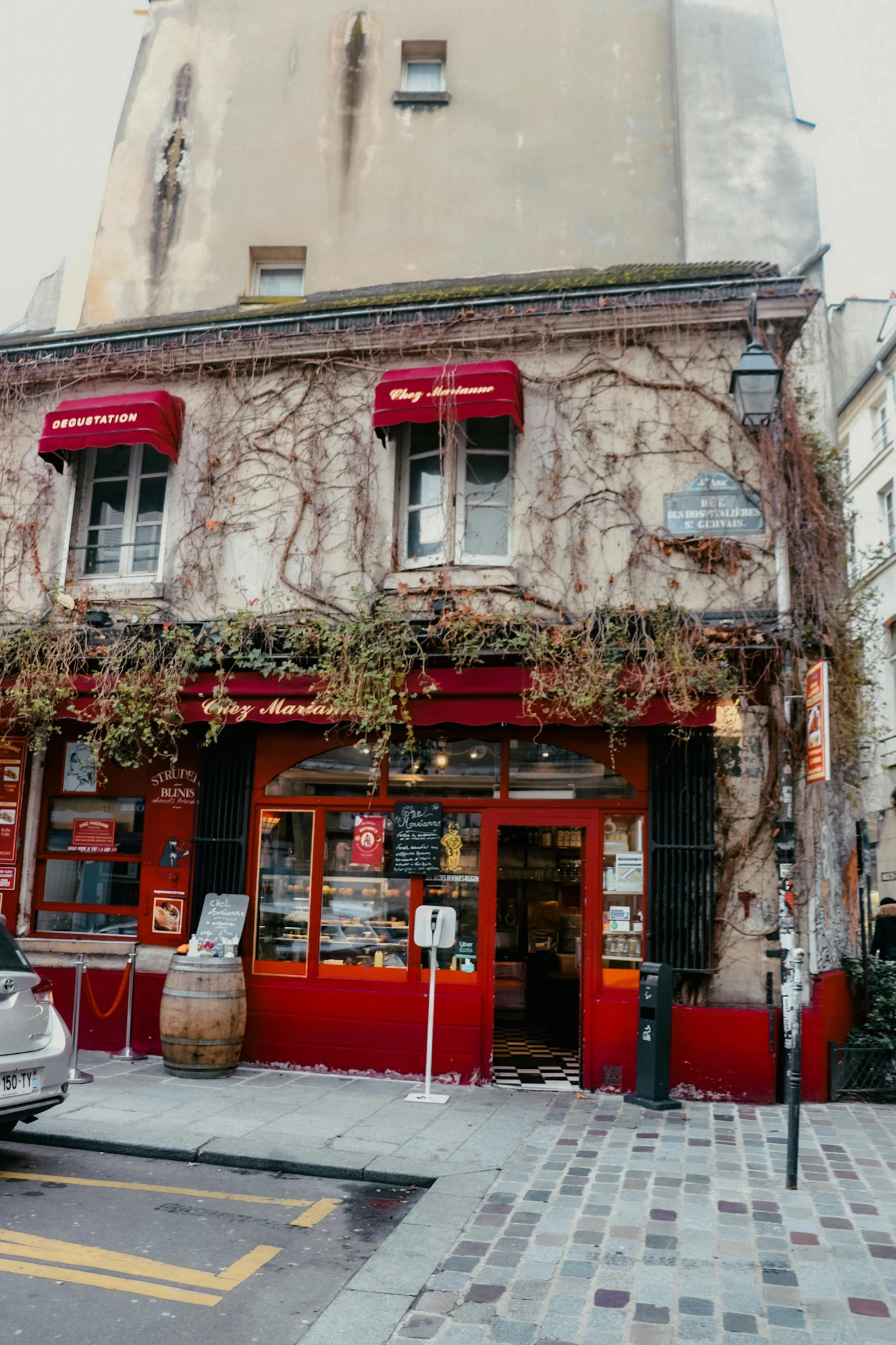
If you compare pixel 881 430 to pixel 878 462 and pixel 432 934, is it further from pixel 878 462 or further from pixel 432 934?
pixel 432 934

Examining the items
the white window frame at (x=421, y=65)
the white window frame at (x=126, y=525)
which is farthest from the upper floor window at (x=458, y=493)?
the white window frame at (x=421, y=65)

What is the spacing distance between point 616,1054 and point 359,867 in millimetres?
2828

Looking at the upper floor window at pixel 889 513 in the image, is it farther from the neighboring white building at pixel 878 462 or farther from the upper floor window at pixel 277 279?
the upper floor window at pixel 277 279

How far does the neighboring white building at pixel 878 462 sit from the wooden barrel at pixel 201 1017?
1663 cm

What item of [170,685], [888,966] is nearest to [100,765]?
[170,685]

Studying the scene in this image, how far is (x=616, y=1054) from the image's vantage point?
28.6 feet

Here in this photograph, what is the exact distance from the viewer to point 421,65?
13.3 metres

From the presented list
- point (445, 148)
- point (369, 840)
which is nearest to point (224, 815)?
point (369, 840)

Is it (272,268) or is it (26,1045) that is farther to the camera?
(272,268)

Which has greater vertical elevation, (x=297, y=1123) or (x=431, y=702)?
(x=431, y=702)

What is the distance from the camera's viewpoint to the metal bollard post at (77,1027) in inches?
339

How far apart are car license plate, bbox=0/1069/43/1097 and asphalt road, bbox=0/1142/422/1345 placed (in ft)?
1.73

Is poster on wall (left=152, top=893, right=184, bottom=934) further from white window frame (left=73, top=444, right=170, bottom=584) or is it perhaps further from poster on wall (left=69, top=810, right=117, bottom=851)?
white window frame (left=73, top=444, right=170, bottom=584)

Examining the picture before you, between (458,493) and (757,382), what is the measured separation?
2891mm
